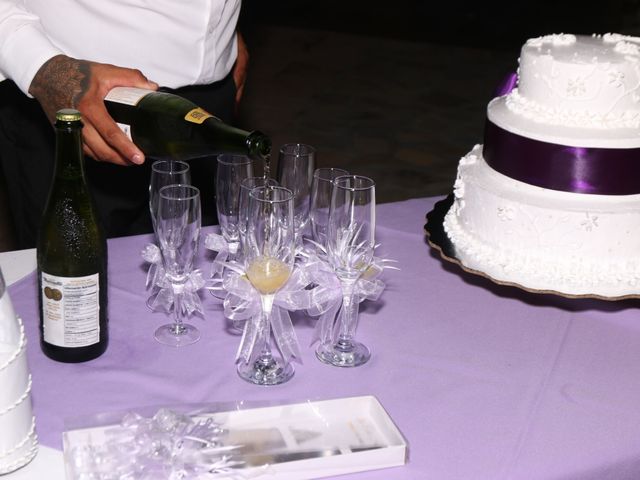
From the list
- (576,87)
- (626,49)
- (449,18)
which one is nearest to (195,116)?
(576,87)

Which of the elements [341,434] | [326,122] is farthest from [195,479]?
[326,122]

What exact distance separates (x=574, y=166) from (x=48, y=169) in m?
1.35

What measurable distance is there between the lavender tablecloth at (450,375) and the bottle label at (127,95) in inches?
12.5

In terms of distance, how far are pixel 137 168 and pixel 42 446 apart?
A: 118cm

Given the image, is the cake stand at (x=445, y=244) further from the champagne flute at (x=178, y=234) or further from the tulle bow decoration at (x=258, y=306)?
the champagne flute at (x=178, y=234)

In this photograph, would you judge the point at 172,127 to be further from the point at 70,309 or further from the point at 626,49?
the point at 626,49

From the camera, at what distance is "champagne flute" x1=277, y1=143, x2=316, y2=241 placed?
166 cm

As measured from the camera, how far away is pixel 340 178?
4.90 feet

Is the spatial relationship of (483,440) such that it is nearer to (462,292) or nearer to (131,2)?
(462,292)

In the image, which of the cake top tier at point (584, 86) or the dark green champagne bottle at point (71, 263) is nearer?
the dark green champagne bottle at point (71, 263)

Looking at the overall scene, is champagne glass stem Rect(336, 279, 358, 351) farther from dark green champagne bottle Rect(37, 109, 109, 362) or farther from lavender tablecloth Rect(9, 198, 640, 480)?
dark green champagne bottle Rect(37, 109, 109, 362)

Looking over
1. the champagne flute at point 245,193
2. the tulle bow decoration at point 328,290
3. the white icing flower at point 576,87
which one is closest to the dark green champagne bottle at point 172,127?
the champagne flute at point 245,193

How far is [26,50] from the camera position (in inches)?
79.4

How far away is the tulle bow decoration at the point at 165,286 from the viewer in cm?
155
